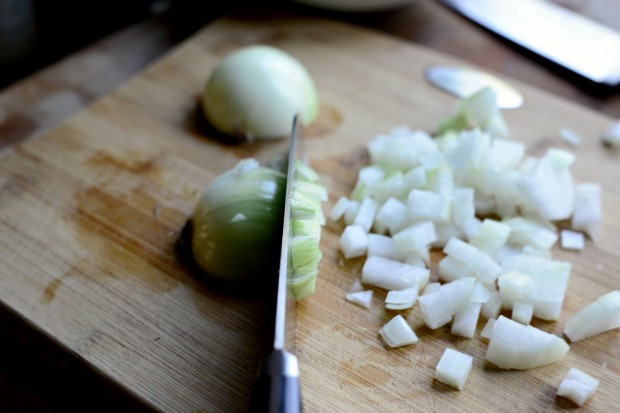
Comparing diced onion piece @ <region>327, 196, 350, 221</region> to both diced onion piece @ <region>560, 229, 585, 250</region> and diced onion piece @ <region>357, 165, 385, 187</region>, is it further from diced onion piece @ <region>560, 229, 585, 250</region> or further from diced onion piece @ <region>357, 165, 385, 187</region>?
diced onion piece @ <region>560, 229, 585, 250</region>

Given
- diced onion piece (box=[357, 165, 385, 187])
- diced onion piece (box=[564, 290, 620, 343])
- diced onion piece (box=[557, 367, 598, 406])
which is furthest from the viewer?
diced onion piece (box=[357, 165, 385, 187])

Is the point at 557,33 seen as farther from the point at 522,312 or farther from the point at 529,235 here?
the point at 522,312

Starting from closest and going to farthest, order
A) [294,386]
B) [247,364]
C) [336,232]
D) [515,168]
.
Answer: [294,386] < [247,364] < [336,232] < [515,168]

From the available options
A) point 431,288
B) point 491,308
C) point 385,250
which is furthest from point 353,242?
point 491,308

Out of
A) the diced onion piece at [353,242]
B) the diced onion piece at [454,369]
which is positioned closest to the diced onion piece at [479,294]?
the diced onion piece at [454,369]

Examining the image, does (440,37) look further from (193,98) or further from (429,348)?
(429,348)

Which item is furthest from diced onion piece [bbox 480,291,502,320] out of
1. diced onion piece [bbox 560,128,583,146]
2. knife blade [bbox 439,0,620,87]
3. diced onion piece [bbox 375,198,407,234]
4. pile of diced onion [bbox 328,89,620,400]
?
knife blade [bbox 439,0,620,87]

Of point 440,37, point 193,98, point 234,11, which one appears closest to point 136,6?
point 234,11
